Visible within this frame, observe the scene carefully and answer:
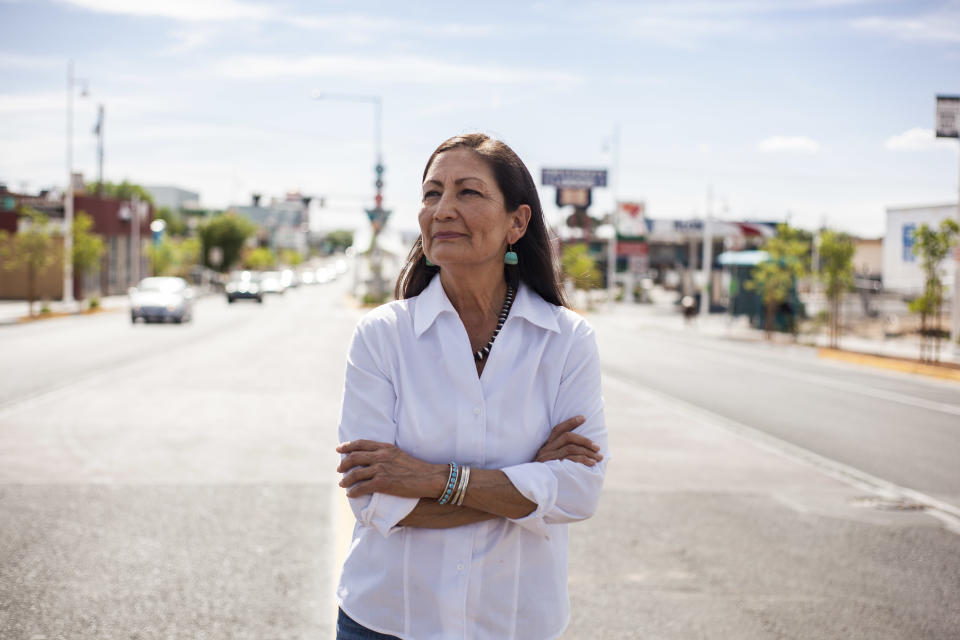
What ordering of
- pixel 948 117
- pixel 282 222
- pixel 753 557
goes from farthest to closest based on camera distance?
pixel 282 222 < pixel 948 117 < pixel 753 557

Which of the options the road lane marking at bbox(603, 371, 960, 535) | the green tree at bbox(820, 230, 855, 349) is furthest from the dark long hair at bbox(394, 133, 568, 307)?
the green tree at bbox(820, 230, 855, 349)

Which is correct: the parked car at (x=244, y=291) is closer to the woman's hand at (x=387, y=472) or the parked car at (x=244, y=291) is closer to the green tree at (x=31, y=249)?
the green tree at (x=31, y=249)

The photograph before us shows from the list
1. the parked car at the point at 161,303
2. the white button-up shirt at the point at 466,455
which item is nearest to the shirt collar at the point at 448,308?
the white button-up shirt at the point at 466,455

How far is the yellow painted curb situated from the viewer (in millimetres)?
20969

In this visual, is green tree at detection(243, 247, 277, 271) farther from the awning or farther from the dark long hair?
the dark long hair

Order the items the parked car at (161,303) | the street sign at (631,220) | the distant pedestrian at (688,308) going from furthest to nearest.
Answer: the street sign at (631,220), the distant pedestrian at (688,308), the parked car at (161,303)

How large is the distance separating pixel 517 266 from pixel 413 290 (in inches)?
12.3

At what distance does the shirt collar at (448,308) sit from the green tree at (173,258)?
216 feet

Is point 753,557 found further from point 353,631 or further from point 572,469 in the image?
point 353,631

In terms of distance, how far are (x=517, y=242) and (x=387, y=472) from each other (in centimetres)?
81

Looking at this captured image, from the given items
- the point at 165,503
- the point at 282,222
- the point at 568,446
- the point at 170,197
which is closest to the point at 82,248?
the point at 165,503

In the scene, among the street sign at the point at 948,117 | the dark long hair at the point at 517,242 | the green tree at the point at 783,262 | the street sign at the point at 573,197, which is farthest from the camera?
the street sign at the point at 573,197

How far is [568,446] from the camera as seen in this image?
2582 mm

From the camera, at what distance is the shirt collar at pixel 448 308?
2.54 m
